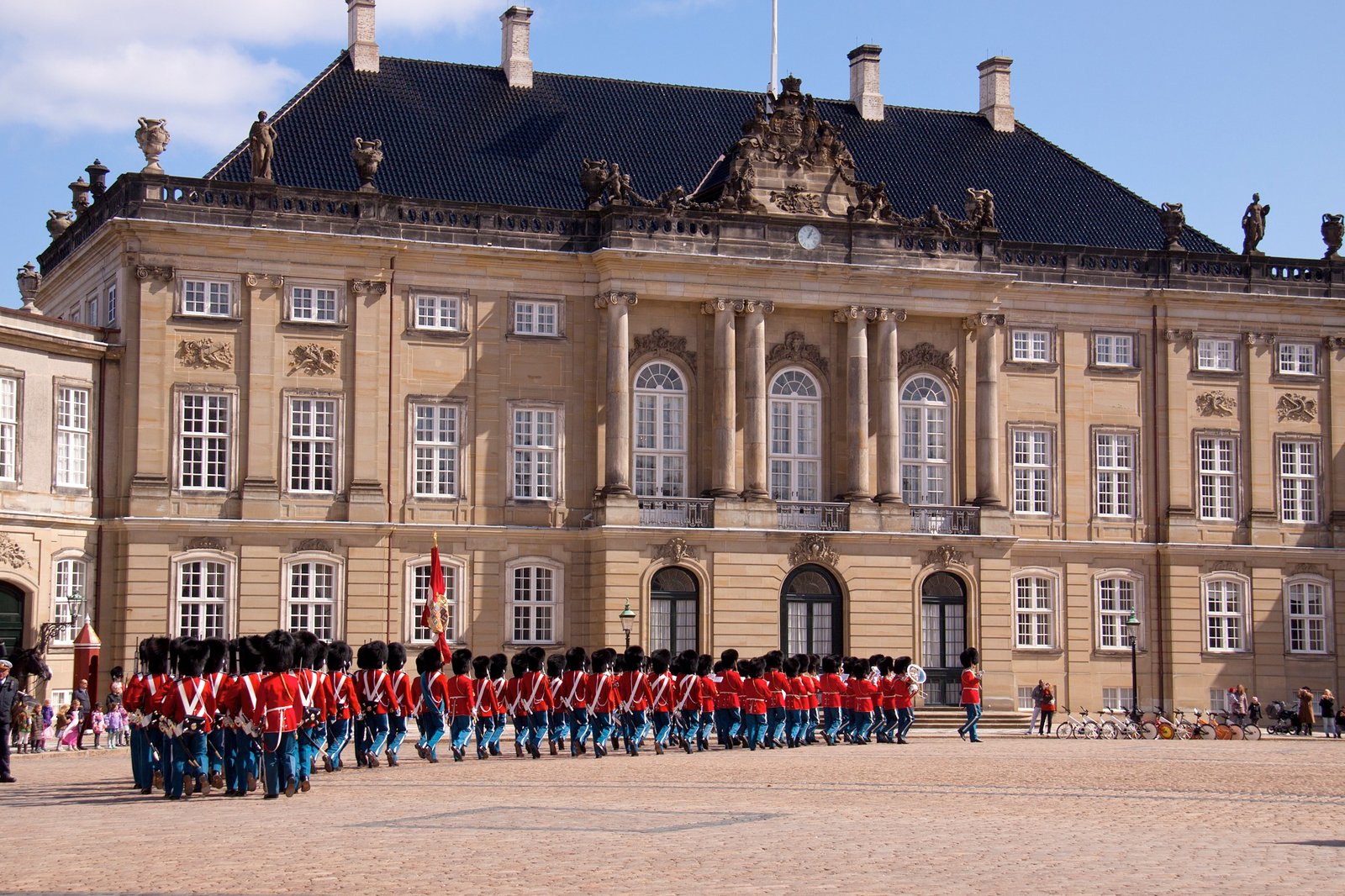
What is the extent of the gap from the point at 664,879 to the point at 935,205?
3629 centimetres

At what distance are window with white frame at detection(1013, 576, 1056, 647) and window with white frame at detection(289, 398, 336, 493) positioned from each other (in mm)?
17061

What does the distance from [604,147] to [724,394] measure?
814 centimetres

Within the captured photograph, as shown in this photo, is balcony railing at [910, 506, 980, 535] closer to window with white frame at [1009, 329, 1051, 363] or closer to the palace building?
the palace building

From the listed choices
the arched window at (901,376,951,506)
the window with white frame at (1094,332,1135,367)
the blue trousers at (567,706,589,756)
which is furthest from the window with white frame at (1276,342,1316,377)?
the blue trousers at (567,706,589,756)

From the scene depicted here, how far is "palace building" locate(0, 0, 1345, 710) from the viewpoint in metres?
43.6

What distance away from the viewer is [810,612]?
156 ft

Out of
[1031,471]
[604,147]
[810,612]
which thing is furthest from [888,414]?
[604,147]

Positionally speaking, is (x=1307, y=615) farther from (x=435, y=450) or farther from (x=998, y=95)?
(x=435, y=450)

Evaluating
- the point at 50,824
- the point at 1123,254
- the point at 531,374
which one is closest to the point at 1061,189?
the point at 1123,254

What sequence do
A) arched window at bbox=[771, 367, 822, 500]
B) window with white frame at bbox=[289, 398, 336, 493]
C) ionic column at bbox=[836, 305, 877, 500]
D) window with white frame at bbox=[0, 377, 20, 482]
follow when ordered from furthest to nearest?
arched window at bbox=[771, 367, 822, 500]
ionic column at bbox=[836, 305, 877, 500]
window with white frame at bbox=[289, 398, 336, 493]
window with white frame at bbox=[0, 377, 20, 482]

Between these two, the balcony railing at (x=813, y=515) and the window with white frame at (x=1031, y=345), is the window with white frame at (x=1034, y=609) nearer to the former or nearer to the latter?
the balcony railing at (x=813, y=515)

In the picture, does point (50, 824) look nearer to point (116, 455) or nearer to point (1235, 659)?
point (116, 455)

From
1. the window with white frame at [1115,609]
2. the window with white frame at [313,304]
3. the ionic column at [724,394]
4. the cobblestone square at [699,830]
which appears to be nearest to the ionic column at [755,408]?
the ionic column at [724,394]

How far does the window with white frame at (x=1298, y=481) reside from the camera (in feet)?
170
